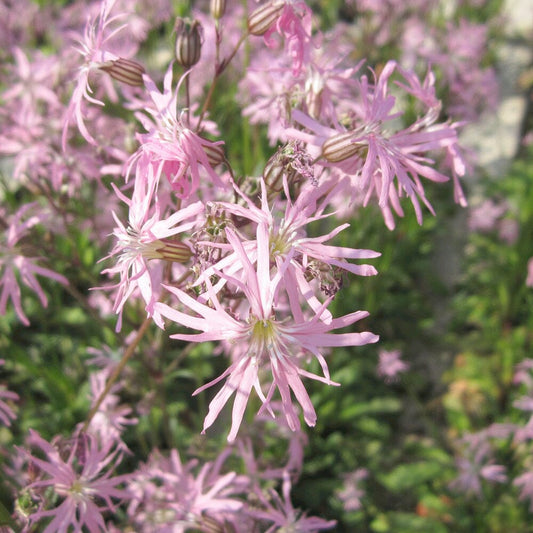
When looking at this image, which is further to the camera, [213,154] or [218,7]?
[218,7]

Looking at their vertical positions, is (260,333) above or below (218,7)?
below

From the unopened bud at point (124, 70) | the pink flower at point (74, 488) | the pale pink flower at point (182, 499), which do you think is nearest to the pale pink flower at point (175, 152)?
the unopened bud at point (124, 70)

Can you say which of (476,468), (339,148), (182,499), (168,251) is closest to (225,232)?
(168,251)

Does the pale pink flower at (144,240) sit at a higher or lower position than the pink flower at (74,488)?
higher

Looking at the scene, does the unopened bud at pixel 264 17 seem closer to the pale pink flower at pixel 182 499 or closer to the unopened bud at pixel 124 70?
the unopened bud at pixel 124 70

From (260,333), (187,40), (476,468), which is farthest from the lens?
(476,468)

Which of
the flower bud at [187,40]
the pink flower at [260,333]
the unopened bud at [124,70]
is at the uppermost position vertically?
the flower bud at [187,40]

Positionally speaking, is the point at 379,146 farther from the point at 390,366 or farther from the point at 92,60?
the point at 390,366
